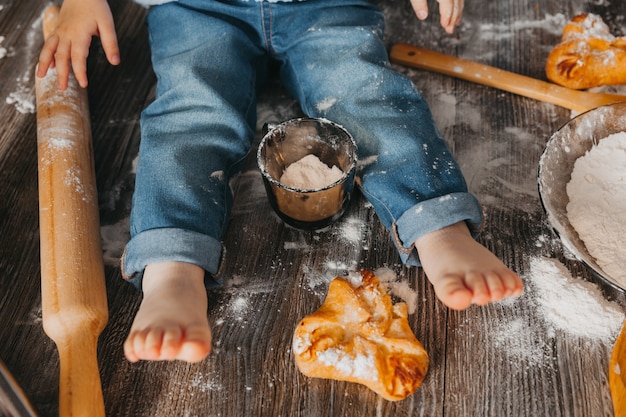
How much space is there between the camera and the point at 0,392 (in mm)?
735

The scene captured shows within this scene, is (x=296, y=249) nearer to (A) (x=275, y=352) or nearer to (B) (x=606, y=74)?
(A) (x=275, y=352)

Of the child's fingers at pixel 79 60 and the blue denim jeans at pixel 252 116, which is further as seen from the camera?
the child's fingers at pixel 79 60

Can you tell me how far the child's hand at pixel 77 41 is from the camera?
3.34 ft

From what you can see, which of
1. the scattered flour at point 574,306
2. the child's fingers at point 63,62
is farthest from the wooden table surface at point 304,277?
the child's fingers at point 63,62

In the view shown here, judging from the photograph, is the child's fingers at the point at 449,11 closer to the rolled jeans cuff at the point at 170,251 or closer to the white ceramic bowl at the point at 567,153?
the white ceramic bowl at the point at 567,153

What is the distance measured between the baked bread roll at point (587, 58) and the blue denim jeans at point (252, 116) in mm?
332

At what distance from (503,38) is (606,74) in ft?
0.86

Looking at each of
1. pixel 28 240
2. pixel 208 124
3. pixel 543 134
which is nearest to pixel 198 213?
pixel 208 124

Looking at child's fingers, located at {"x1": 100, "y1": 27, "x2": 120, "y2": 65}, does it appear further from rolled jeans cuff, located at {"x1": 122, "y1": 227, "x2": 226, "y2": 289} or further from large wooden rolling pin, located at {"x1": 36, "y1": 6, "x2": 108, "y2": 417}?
rolled jeans cuff, located at {"x1": 122, "y1": 227, "x2": 226, "y2": 289}

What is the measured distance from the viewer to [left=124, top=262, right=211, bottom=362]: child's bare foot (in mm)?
718

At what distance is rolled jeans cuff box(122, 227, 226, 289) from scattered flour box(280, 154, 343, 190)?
16 centimetres

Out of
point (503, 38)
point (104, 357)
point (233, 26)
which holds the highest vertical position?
point (233, 26)

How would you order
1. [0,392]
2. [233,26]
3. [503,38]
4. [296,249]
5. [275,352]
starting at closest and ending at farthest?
1. [0,392]
2. [275,352]
3. [296,249]
4. [233,26]
5. [503,38]

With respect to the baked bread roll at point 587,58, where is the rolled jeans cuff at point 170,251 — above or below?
below
